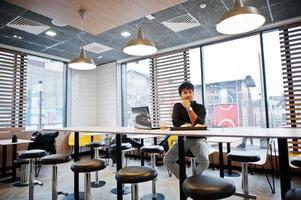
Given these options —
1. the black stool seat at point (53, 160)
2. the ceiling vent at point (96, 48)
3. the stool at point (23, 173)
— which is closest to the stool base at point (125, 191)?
the black stool seat at point (53, 160)

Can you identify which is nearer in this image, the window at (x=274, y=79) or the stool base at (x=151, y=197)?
the stool base at (x=151, y=197)

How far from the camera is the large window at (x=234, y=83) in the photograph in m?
4.21

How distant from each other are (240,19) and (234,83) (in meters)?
2.66

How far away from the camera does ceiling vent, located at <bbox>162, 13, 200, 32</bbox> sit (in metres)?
3.61

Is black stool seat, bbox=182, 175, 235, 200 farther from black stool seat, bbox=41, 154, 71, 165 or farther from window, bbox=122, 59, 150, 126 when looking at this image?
window, bbox=122, 59, 150, 126

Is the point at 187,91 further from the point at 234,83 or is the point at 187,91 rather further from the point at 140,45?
the point at 234,83

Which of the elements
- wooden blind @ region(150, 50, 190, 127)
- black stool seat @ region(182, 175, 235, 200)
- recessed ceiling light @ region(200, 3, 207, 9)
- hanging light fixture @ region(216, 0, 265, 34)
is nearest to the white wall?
wooden blind @ region(150, 50, 190, 127)

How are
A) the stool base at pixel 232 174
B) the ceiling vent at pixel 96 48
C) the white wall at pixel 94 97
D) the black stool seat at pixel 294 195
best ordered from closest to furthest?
the black stool seat at pixel 294 195 < the stool base at pixel 232 174 < the ceiling vent at pixel 96 48 < the white wall at pixel 94 97

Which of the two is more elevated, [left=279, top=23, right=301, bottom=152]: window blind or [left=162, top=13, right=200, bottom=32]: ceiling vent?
[left=162, top=13, right=200, bottom=32]: ceiling vent

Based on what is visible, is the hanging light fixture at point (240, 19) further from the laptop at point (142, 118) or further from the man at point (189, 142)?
the laptop at point (142, 118)

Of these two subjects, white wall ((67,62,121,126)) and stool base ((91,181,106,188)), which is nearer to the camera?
stool base ((91,181,106,188))

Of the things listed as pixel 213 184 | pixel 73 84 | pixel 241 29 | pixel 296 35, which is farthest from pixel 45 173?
pixel 296 35

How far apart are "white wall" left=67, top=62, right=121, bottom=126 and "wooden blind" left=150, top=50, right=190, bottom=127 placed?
128 centimetres

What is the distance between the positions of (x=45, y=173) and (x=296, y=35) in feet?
17.8
